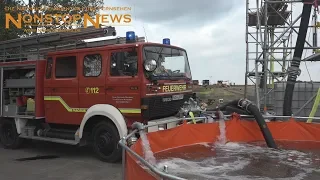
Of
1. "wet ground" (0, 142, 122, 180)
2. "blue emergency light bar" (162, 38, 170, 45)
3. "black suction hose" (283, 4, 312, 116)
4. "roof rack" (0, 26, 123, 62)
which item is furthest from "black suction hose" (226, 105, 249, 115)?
"roof rack" (0, 26, 123, 62)

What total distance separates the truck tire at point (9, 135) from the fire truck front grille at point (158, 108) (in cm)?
428

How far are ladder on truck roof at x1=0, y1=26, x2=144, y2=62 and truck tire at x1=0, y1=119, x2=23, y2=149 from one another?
1819 millimetres

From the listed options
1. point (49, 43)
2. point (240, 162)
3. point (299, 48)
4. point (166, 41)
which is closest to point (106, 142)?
point (166, 41)

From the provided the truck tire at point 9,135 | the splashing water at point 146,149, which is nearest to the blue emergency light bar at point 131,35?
the splashing water at point 146,149

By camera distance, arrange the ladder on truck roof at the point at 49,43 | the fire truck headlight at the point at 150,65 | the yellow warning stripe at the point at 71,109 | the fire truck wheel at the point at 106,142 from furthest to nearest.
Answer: the ladder on truck roof at the point at 49,43 → the fire truck wheel at the point at 106,142 → the yellow warning stripe at the point at 71,109 → the fire truck headlight at the point at 150,65

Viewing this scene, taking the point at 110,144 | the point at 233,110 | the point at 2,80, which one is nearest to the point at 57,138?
the point at 110,144

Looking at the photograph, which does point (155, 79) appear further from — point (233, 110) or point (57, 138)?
point (57, 138)

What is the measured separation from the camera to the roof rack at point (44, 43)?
27.7ft

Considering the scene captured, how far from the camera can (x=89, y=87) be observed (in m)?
7.90

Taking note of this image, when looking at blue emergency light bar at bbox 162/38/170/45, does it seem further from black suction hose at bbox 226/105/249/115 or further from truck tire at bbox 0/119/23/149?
truck tire at bbox 0/119/23/149

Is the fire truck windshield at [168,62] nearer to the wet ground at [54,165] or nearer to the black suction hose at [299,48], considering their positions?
the wet ground at [54,165]

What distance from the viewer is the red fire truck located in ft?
24.0

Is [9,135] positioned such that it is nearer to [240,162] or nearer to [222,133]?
[222,133]

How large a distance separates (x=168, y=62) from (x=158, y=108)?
3.99 ft
